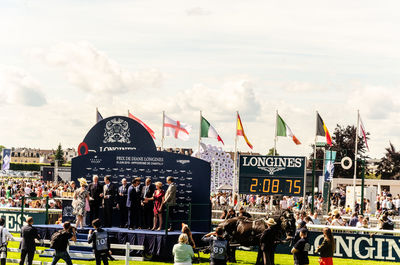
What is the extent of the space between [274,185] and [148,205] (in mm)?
6657

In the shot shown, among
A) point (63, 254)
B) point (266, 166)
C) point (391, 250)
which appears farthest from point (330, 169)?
point (63, 254)

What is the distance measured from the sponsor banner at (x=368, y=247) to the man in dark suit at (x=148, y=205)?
21.7ft

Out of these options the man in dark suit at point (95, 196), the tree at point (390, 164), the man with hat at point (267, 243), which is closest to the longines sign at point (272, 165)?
the man in dark suit at point (95, 196)

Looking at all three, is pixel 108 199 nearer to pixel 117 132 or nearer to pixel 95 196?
pixel 95 196

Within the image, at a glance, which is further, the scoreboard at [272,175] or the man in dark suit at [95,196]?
the scoreboard at [272,175]

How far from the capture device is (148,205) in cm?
2303

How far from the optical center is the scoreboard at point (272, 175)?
27.7 m

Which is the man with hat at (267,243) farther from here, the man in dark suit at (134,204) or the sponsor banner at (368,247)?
the sponsor banner at (368,247)

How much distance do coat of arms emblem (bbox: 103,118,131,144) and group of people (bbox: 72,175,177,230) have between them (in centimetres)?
201

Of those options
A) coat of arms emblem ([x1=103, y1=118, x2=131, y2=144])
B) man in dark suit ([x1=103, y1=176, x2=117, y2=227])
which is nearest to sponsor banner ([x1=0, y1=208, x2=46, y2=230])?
coat of arms emblem ([x1=103, y1=118, x2=131, y2=144])

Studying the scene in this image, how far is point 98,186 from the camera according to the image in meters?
23.6

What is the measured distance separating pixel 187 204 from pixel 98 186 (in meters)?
3.29

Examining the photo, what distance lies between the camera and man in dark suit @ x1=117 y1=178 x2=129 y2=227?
23500mm

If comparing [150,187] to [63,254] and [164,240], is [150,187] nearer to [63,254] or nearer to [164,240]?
[164,240]
